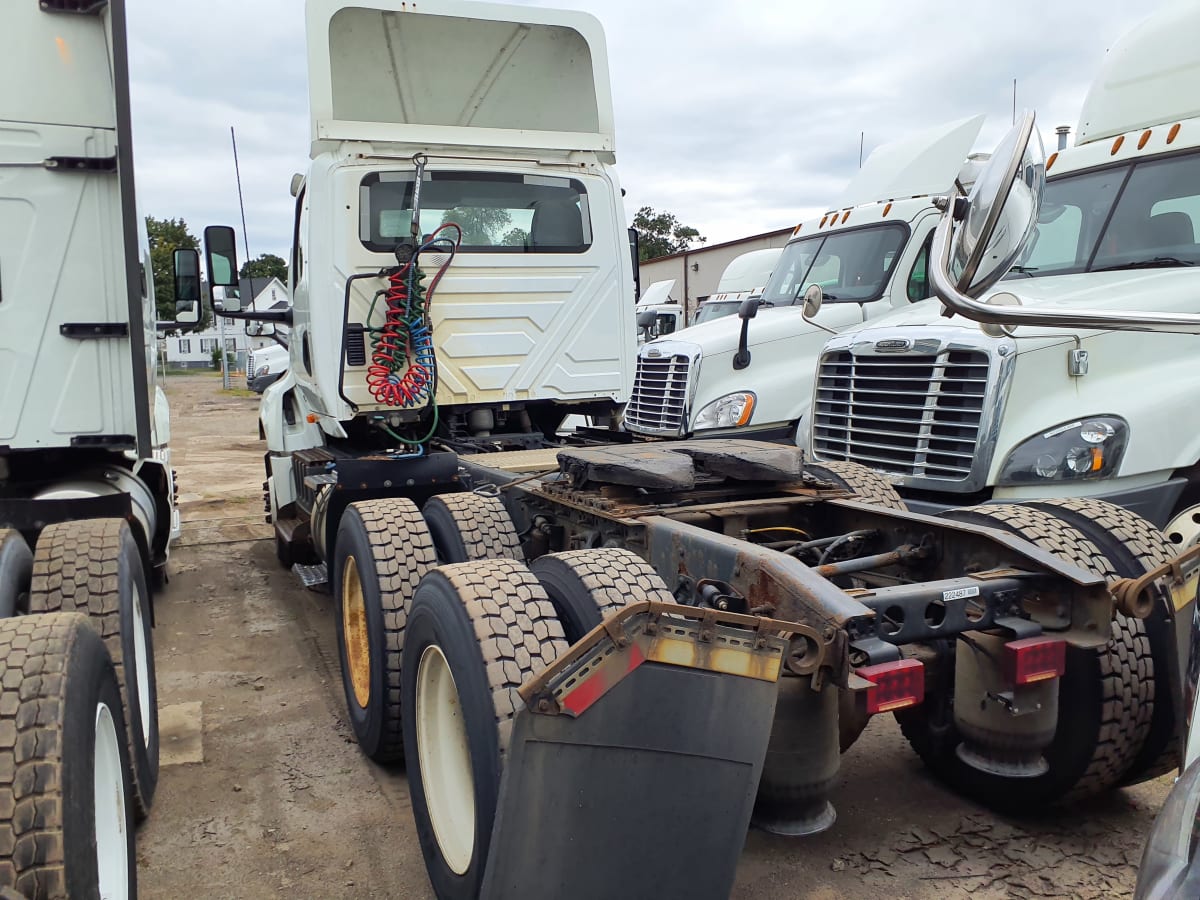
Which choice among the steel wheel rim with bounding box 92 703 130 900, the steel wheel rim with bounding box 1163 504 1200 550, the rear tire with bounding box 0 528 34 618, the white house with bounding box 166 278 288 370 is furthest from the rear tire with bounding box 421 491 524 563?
the white house with bounding box 166 278 288 370

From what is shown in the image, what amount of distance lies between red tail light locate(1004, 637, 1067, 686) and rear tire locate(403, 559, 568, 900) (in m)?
1.30

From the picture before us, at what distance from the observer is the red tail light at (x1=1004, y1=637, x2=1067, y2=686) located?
2.84 meters

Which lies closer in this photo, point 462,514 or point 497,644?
point 497,644

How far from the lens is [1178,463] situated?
4574 millimetres

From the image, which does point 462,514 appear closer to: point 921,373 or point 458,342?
point 458,342

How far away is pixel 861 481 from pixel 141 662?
10.3ft

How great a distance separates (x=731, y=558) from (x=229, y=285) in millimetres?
4682

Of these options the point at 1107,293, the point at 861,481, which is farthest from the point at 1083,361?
the point at 861,481

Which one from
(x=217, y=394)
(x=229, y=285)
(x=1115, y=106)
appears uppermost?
(x=1115, y=106)

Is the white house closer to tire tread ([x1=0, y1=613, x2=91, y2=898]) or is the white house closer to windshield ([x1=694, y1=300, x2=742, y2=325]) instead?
tire tread ([x1=0, y1=613, x2=91, y2=898])

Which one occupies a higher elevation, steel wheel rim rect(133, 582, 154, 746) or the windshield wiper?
the windshield wiper

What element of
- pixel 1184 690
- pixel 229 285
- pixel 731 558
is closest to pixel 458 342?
pixel 229 285

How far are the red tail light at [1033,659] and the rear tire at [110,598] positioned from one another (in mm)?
2762

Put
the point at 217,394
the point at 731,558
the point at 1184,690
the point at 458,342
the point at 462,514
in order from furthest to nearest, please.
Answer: the point at 217,394 < the point at 458,342 < the point at 462,514 < the point at 731,558 < the point at 1184,690
